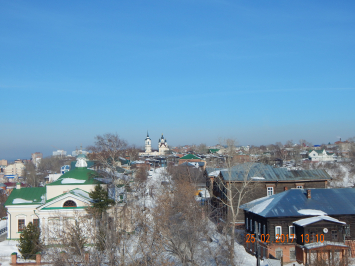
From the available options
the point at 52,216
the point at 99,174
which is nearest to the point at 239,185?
the point at 99,174

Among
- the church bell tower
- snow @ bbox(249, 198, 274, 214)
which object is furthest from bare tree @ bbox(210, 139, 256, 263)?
the church bell tower

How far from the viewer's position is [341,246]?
20.7 m

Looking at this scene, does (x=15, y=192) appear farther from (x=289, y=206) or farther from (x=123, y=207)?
(x=289, y=206)

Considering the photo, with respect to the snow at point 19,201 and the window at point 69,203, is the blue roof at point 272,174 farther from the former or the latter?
the snow at point 19,201

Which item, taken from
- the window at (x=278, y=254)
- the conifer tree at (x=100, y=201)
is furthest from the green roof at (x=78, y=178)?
the window at (x=278, y=254)

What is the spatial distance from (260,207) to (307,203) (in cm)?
296

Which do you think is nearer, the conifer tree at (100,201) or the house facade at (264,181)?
the conifer tree at (100,201)

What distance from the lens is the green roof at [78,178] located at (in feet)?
96.2

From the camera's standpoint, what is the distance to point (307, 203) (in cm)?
2372

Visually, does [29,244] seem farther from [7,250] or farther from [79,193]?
[79,193]

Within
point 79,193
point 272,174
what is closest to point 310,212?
point 272,174

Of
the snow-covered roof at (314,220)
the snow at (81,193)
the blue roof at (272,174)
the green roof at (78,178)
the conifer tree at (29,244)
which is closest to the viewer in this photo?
the snow-covered roof at (314,220)

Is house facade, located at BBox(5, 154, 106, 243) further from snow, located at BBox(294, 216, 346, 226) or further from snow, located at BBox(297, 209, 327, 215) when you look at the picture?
snow, located at BBox(297, 209, 327, 215)

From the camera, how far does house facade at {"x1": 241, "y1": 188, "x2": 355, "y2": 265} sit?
21.3m
